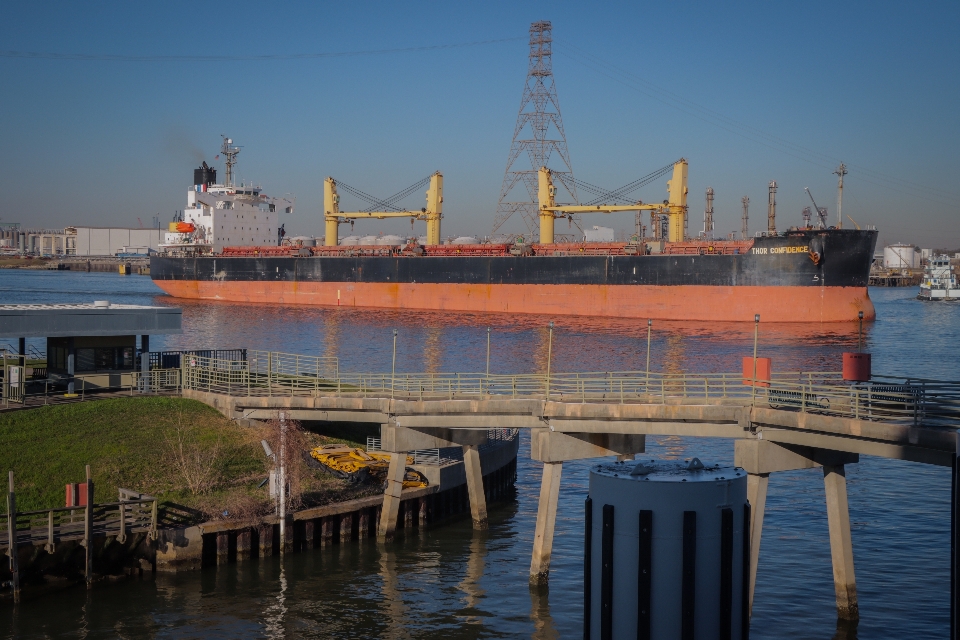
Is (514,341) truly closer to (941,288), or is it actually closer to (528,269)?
(528,269)

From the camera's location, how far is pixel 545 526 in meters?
22.0

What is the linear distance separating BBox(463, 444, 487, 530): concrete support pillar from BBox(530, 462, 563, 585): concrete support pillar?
183 inches

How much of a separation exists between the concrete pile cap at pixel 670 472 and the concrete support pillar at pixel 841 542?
872 centimetres

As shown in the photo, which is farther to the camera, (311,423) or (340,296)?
(340,296)

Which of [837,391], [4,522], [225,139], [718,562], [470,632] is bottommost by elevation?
[470,632]

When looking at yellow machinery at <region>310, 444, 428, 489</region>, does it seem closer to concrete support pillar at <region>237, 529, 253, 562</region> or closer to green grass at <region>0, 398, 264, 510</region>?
green grass at <region>0, 398, 264, 510</region>

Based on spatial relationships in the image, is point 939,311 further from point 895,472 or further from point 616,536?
point 616,536

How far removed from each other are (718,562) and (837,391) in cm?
1049

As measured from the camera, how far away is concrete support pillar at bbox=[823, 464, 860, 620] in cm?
2022

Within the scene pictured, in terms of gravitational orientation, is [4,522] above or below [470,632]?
above

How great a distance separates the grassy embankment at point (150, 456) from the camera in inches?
963

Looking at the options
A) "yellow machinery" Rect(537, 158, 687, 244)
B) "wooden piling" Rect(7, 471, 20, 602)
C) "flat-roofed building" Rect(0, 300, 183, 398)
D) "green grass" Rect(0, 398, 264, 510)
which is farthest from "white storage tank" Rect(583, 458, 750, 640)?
"yellow machinery" Rect(537, 158, 687, 244)

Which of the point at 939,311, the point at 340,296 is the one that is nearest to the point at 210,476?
the point at 340,296

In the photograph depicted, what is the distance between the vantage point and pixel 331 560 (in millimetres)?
24094
